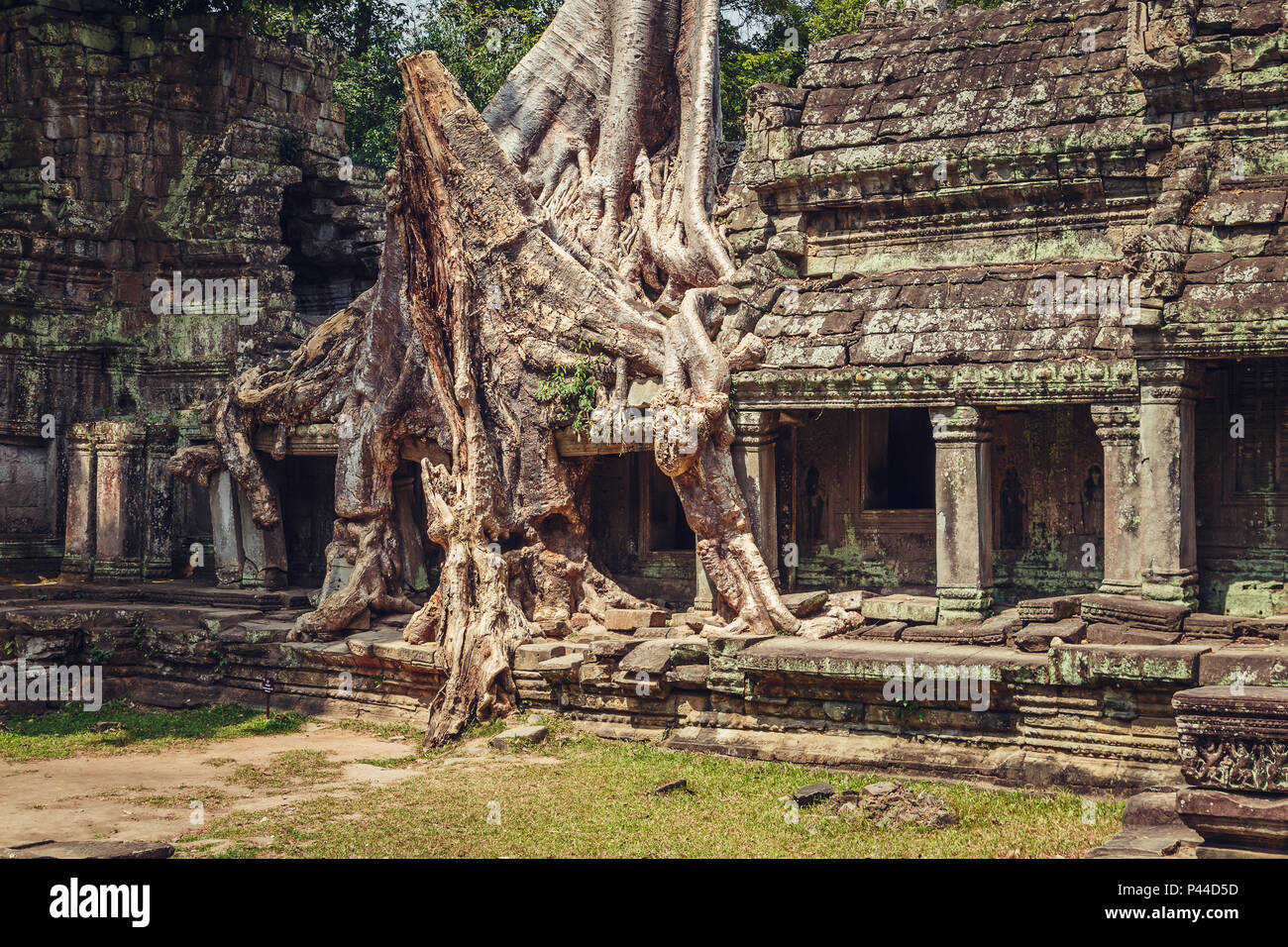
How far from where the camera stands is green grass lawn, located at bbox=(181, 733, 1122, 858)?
30.1 ft

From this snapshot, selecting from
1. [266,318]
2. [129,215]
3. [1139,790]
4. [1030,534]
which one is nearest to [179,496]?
[266,318]

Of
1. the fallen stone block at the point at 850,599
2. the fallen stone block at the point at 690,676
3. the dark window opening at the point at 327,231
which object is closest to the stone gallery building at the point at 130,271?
the dark window opening at the point at 327,231

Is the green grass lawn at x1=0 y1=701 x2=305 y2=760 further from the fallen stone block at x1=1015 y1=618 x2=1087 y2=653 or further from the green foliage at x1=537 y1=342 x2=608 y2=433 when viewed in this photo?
the fallen stone block at x1=1015 y1=618 x2=1087 y2=653

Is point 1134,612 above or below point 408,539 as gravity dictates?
below

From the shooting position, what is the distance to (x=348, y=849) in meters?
9.38

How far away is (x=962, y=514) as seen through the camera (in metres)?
12.2

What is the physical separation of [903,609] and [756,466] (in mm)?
1826

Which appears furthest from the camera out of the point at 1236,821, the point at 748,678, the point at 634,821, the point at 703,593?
the point at 703,593

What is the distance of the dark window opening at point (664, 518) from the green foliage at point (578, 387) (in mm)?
1358

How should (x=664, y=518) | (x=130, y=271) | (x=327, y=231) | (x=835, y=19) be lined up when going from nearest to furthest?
(x=664, y=518) → (x=130, y=271) → (x=327, y=231) → (x=835, y=19)

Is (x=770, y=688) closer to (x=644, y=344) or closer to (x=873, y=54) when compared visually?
(x=644, y=344)

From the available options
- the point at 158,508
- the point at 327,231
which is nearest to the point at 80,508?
the point at 158,508

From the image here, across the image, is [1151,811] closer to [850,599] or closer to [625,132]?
[850,599]

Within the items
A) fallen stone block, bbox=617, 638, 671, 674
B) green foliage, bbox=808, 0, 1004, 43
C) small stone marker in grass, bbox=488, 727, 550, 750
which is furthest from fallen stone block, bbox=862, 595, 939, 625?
green foliage, bbox=808, 0, 1004, 43
